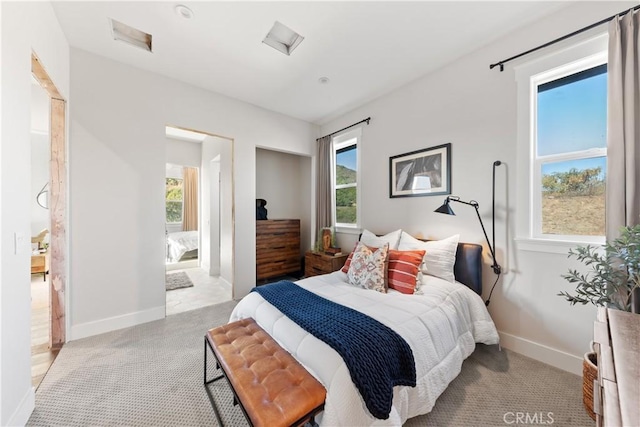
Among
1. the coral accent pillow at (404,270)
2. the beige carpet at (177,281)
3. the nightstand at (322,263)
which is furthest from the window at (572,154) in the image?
the beige carpet at (177,281)

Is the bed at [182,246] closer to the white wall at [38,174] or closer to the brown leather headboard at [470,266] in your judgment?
the white wall at [38,174]

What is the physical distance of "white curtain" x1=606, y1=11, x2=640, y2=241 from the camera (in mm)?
1544

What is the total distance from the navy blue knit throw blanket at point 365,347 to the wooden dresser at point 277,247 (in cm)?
228

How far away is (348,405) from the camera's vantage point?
1112 millimetres

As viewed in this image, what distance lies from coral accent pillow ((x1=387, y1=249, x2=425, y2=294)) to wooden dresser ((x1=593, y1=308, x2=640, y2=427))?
3.76ft

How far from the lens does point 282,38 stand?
2.28 m

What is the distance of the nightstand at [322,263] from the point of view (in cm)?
329

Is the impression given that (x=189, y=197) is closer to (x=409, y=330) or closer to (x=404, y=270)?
(x=404, y=270)

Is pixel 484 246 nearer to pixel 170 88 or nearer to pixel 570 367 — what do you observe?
pixel 570 367

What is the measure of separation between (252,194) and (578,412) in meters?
3.66

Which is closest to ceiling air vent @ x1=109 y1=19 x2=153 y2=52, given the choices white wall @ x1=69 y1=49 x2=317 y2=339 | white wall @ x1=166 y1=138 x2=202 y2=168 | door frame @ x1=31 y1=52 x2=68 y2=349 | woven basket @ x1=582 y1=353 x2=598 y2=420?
white wall @ x1=69 y1=49 x2=317 y2=339

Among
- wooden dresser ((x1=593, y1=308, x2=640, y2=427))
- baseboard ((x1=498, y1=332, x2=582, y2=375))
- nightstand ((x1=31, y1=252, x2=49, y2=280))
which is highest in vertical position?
wooden dresser ((x1=593, y1=308, x2=640, y2=427))

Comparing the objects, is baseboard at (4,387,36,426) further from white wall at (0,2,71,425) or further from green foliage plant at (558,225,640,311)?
green foliage plant at (558,225,640,311)

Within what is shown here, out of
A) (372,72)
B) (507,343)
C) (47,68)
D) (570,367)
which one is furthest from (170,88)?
(570,367)
